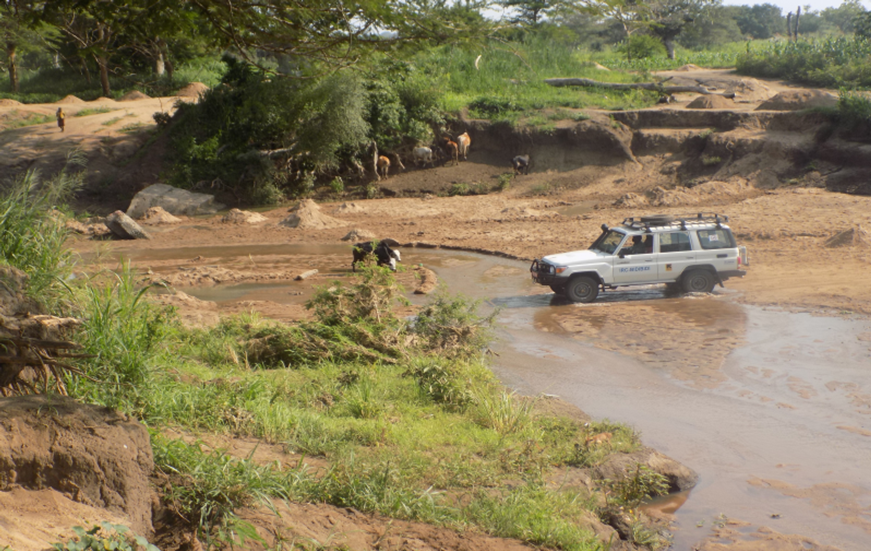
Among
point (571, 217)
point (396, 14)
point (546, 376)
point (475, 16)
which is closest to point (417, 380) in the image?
point (546, 376)

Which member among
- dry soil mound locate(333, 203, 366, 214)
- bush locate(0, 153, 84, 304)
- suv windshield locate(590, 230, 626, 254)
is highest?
bush locate(0, 153, 84, 304)

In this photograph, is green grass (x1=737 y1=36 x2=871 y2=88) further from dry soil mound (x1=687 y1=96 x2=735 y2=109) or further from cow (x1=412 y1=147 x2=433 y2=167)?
cow (x1=412 y1=147 x2=433 y2=167)

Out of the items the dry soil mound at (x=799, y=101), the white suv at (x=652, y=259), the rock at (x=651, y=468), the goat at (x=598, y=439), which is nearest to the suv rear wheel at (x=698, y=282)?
the white suv at (x=652, y=259)

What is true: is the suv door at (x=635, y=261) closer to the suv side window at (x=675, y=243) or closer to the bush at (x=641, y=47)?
the suv side window at (x=675, y=243)

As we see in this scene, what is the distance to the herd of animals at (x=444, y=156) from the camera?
32.2 meters

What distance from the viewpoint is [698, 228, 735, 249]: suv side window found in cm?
1548

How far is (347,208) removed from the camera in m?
27.7

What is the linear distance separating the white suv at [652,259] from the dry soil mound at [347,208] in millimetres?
13281

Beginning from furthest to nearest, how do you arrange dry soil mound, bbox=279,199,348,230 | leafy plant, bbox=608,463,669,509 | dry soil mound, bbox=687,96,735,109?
dry soil mound, bbox=687,96,735,109
dry soil mound, bbox=279,199,348,230
leafy plant, bbox=608,463,669,509

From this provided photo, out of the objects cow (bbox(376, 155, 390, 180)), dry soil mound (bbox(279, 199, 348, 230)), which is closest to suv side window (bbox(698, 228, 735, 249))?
dry soil mound (bbox(279, 199, 348, 230))

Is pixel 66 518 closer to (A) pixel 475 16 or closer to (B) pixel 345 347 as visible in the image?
(B) pixel 345 347

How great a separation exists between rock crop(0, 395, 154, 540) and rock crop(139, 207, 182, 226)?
77.7 ft

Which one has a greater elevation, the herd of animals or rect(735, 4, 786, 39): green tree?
rect(735, 4, 786, 39): green tree

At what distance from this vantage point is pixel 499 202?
2847 centimetres
